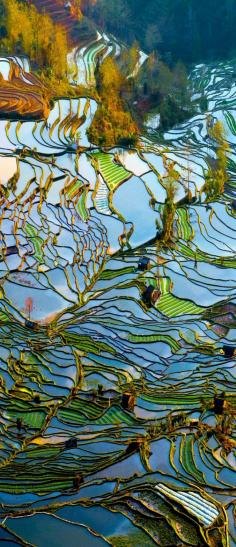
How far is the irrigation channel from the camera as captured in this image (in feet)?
29.8

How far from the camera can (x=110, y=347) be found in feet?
40.3

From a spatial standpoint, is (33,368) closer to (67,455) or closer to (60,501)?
(67,455)

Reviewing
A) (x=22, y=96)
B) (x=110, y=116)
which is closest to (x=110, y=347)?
(x=110, y=116)

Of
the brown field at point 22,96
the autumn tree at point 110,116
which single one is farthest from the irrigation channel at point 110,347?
the brown field at point 22,96

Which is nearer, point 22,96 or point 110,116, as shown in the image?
point 110,116

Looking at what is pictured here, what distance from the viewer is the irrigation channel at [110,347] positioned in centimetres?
→ 908

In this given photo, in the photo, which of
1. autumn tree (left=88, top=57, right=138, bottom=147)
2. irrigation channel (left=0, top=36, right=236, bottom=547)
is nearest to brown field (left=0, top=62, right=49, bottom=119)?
irrigation channel (left=0, top=36, right=236, bottom=547)

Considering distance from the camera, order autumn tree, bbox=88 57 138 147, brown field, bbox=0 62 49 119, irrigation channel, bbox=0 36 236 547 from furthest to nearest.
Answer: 1. brown field, bbox=0 62 49 119
2. autumn tree, bbox=88 57 138 147
3. irrigation channel, bbox=0 36 236 547

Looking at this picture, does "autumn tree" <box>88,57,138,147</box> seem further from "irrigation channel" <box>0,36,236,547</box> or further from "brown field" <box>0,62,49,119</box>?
"brown field" <box>0,62,49,119</box>

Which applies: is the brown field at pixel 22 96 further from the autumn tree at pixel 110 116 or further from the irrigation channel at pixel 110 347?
the autumn tree at pixel 110 116

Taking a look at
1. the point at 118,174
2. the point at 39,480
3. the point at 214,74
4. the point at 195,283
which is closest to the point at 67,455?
the point at 39,480

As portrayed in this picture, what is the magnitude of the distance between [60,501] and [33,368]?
2.78 metres

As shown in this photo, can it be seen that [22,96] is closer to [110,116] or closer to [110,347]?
[110,116]

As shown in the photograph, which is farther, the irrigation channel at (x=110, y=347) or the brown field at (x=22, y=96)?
the brown field at (x=22, y=96)
